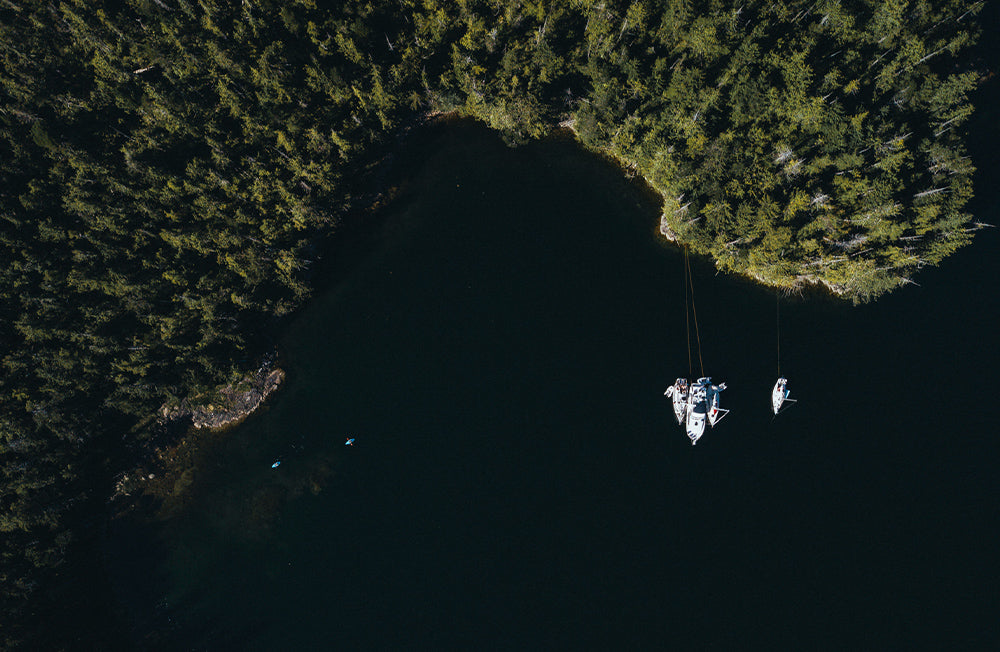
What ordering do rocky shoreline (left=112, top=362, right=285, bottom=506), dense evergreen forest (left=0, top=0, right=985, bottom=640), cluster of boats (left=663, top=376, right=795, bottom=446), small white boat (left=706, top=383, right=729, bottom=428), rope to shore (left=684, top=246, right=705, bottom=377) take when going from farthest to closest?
rope to shore (left=684, top=246, right=705, bottom=377) → small white boat (left=706, top=383, right=729, bottom=428) → cluster of boats (left=663, top=376, right=795, bottom=446) → rocky shoreline (left=112, top=362, right=285, bottom=506) → dense evergreen forest (left=0, top=0, right=985, bottom=640)

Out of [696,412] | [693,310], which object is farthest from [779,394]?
Answer: [693,310]

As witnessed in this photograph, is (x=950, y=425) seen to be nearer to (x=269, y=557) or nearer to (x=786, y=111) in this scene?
(x=786, y=111)

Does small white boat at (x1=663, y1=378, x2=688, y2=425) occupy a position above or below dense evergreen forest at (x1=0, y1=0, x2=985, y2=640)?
below

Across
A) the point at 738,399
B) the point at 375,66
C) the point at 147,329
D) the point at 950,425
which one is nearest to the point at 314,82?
the point at 375,66

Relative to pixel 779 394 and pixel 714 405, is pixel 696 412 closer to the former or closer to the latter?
pixel 714 405

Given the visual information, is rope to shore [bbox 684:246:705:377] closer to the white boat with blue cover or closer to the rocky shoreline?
the white boat with blue cover

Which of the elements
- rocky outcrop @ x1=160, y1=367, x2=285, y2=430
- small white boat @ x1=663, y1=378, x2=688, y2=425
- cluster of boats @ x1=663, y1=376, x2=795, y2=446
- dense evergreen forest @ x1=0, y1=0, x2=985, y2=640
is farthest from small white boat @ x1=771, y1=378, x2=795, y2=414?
rocky outcrop @ x1=160, y1=367, x2=285, y2=430

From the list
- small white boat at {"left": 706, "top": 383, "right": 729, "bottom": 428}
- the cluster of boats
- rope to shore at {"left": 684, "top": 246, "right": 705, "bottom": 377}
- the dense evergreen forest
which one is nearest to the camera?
the dense evergreen forest
